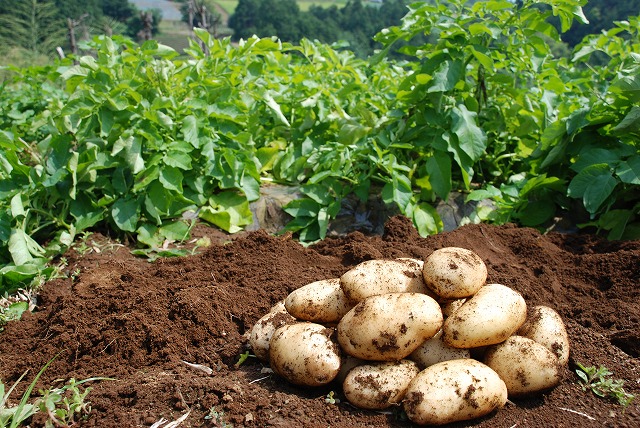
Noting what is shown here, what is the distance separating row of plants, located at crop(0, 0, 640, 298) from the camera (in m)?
4.07

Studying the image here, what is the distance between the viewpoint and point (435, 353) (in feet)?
7.92

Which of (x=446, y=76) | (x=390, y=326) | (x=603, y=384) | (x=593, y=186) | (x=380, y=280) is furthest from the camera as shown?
(x=446, y=76)

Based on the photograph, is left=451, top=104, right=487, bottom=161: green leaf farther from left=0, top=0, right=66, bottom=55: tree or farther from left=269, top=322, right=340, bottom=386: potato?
left=0, top=0, right=66, bottom=55: tree

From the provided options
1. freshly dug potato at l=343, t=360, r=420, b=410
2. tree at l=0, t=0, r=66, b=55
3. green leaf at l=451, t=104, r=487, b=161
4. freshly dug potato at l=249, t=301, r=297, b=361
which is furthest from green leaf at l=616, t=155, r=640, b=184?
tree at l=0, t=0, r=66, b=55

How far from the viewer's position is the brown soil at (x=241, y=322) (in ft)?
7.57

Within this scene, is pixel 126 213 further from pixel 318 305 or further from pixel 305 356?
pixel 305 356

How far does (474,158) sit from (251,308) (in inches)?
82.0

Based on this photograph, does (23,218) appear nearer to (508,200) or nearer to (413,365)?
(413,365)

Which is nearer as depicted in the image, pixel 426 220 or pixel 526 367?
pixel 526 367

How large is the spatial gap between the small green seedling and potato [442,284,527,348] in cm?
35

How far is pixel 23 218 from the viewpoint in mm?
4070

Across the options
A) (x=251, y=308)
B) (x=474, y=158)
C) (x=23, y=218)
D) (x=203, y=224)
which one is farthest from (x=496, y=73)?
(x=23, y=218)

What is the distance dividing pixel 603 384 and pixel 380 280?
0.95 metres

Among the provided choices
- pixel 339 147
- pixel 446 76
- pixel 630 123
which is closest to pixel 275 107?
Answer: pixel 339 147
